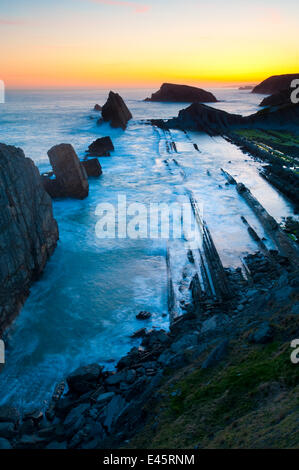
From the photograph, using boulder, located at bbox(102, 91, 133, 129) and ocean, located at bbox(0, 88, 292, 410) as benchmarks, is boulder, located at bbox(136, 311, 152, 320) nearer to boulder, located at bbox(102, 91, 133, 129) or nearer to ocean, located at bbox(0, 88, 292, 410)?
ocean, located at bbox(0, 88, 292, 410)

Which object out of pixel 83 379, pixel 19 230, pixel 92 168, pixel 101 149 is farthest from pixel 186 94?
pixel 83 379

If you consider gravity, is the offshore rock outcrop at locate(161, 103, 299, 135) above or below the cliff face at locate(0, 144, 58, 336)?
above

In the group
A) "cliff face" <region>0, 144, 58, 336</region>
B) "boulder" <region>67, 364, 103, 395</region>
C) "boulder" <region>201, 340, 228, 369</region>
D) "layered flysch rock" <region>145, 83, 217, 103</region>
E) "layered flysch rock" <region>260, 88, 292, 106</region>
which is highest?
"layered flysch rock" <region>145, 83, 217, 103</region>

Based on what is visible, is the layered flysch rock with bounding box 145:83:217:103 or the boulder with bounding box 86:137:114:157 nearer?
the boulder with bounding box 86:137:114:157

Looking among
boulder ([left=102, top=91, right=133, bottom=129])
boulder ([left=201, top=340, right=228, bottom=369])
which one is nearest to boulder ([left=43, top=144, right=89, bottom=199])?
boulder ([left=201, top=340, right=228, bottom=369])

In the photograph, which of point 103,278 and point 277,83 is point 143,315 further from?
point 277,83

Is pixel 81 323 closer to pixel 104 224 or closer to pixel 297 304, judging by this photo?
pixel 297 304

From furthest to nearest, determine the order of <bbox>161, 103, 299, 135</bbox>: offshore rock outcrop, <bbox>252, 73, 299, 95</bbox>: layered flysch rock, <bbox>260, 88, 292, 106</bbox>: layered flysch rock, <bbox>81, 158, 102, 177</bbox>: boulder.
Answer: <bbox>252, 73, 299, 95</bbox>: layered flysch rock < <bbox>260, 88, 292, 106</bbox>: layered flysch rock < <bbox>161, 103, 299, 135</bbox>: offshore rock outcrop < <bbox>81, 158, 102, 177</bbox>: boulder
